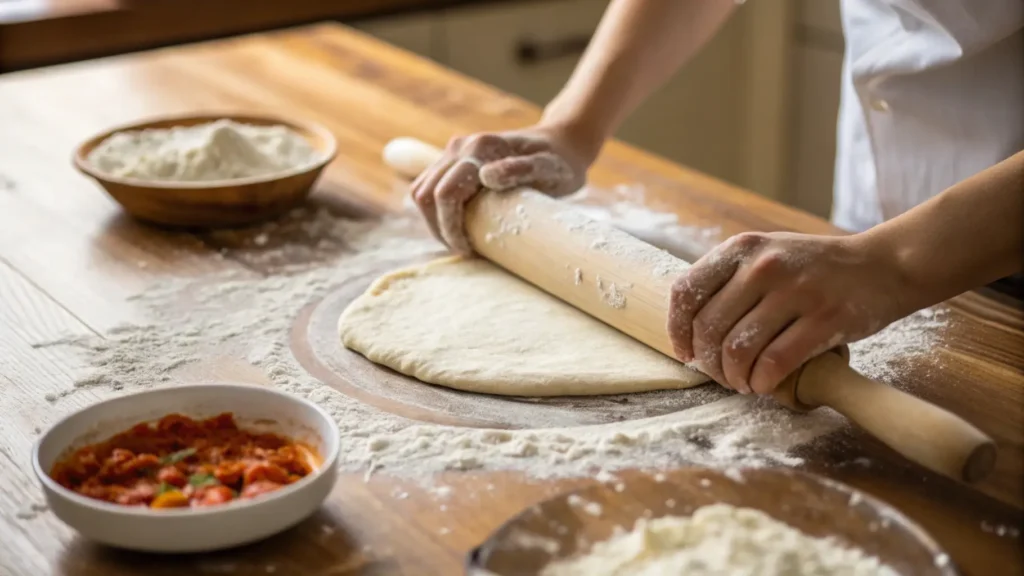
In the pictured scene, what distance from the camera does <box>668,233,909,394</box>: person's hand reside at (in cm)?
112

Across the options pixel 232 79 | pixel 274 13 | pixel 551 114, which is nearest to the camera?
pixel 551 114

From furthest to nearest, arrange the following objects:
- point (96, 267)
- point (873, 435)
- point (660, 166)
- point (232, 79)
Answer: point (232, 79)
point (660, 166)
point (96, 267)
point (873, 435)

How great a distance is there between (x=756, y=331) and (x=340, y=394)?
428 millimetres

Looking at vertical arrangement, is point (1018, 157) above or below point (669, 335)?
above

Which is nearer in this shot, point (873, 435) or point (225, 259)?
point (873, 435)

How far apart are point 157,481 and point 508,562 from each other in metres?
0.31

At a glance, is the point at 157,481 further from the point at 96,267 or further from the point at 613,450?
the point at 96,267

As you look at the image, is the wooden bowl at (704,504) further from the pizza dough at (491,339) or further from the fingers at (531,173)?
the fingers at (531,173)

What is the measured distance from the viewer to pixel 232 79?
2301 millimetres

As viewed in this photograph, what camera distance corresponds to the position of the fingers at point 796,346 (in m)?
1.11

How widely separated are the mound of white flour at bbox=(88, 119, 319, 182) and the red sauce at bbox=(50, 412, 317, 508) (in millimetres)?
720

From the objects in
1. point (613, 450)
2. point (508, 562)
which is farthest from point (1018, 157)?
point (508, 562)

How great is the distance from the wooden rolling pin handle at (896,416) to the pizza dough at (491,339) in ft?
0.53

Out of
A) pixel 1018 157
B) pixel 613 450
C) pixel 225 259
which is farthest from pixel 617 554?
pixel 225 259
